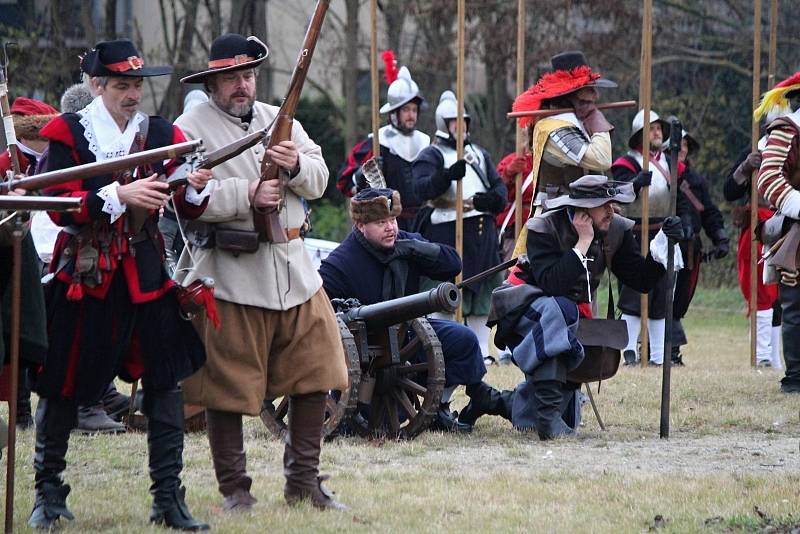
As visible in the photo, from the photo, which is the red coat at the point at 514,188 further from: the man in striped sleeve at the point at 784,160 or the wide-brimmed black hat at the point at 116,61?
the wide-brimmed black hat at the point at 116,61

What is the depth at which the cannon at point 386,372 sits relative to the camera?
6.99m

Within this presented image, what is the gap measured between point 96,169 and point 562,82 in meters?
4.47

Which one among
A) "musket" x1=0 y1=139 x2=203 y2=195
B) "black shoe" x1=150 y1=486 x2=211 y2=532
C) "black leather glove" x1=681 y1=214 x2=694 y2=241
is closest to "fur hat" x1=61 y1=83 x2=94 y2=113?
"musket" x1=0 y1=139 x2=203 y2=195

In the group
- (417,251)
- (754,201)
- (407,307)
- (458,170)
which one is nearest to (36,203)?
(407,307)

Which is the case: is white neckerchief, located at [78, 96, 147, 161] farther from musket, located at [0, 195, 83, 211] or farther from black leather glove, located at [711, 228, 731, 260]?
black leather glove, located at [711, 228, 731, 260]

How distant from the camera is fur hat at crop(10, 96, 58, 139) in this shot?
23.7ft

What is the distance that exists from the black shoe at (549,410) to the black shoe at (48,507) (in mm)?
2856

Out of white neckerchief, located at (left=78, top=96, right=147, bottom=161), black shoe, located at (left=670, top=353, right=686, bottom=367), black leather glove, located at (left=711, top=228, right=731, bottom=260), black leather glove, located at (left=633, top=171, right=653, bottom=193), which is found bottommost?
black shoe, located at (left=670, top=353, right=686, bottom=367)

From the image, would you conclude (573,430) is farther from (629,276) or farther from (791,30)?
(791,30)

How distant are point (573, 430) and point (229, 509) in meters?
2.59

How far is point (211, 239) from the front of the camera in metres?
5.36

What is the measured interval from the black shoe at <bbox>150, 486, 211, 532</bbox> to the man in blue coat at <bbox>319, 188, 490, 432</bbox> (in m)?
2.45

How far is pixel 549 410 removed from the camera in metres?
7.30

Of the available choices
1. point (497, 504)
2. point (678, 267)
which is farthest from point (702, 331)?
point (497, 504)
